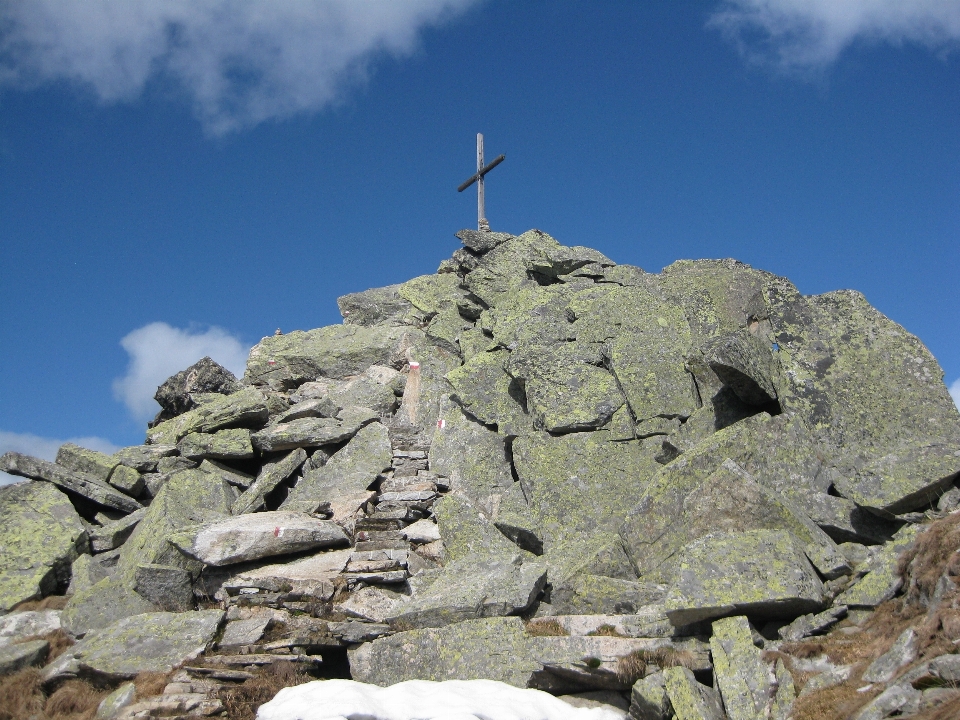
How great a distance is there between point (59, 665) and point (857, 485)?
55.4 ft

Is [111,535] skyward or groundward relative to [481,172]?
groundward

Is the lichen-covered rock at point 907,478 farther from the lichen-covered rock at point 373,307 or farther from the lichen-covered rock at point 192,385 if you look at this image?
the lichen-covered rock at point 192,385

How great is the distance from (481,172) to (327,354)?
12.2 meters

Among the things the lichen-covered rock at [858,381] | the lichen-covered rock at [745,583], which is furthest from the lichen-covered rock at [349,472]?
the lichen-covered rock at [858,381]

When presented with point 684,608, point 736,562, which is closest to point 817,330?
point 736,562

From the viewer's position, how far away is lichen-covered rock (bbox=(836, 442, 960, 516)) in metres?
15.2

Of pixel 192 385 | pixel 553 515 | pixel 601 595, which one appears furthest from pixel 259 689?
pixel 192 385

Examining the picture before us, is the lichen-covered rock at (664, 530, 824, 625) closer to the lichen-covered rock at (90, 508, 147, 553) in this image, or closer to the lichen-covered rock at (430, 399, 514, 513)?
the lichen-covered rock at (430, 399, 514, 513)

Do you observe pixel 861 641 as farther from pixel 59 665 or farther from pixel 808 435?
pixel 59 665

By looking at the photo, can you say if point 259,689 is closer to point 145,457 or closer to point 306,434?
point 306,434

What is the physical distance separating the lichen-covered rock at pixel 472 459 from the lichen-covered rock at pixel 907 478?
9.06 meters

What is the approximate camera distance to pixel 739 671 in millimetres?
12250

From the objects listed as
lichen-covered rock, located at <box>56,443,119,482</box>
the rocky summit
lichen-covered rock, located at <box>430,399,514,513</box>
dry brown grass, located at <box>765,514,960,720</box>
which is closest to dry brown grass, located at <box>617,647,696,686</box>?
the rocky summit

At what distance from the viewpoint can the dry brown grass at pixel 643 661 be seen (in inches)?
520
